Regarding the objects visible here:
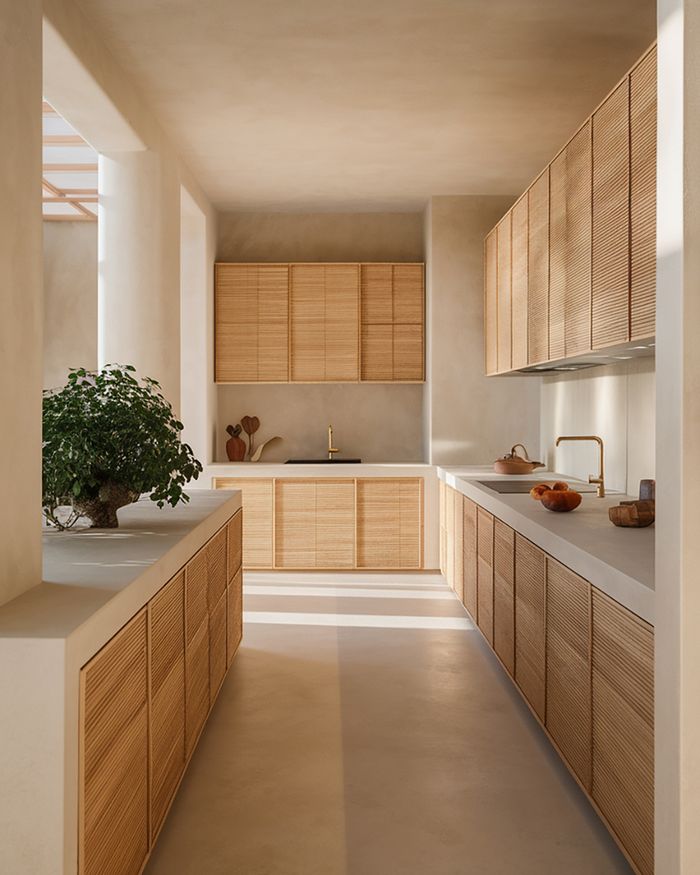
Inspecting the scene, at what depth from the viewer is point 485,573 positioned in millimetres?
4453

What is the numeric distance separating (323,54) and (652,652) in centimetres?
315

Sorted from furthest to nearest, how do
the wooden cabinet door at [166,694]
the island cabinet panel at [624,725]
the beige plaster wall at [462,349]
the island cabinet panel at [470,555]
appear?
the beige plaster wall at [462,349] → the island cabinet panel at [470,555] → the wooden cabinet door at [166,694] → the island cabinet panel at [624,725]

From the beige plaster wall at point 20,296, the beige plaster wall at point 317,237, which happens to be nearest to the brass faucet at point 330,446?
the beige plaster wall at point 317,237

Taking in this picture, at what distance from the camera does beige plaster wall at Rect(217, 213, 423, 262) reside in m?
7.29

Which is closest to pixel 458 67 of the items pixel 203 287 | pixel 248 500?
pixel 203 287

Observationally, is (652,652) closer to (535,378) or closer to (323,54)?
(323,54)

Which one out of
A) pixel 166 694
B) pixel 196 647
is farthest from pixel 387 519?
pixel 166 694

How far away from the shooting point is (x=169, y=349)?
16.8 feet

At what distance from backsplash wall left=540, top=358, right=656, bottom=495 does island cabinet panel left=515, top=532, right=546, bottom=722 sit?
92 cm

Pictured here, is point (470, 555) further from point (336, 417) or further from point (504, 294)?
point (336, 417)

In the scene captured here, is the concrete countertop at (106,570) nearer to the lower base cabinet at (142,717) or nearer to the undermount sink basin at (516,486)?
the lower base cabinet at (142,717)

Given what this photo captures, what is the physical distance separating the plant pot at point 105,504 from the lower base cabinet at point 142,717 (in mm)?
336

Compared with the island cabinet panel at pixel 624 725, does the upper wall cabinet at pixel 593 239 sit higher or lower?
higher

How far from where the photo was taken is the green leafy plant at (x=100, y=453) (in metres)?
2.84
